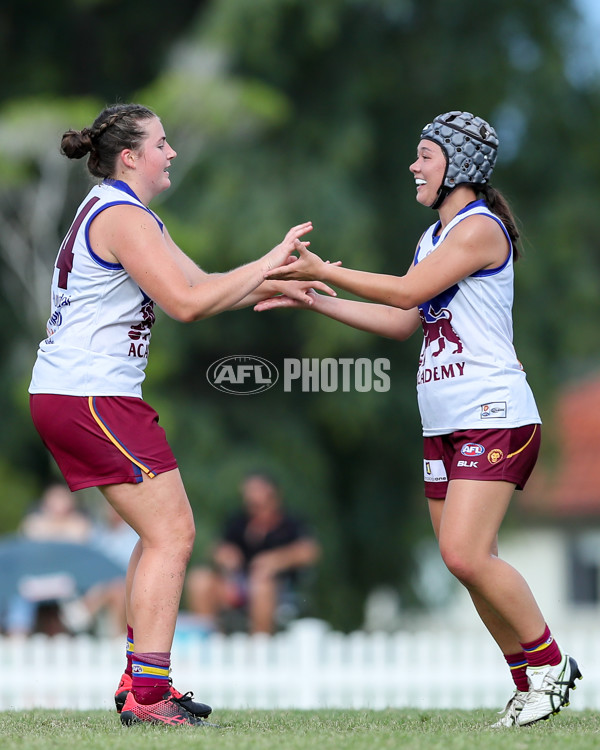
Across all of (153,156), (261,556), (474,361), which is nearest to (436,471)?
(474,361)

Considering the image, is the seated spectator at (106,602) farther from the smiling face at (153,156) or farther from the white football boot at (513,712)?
the smiling face at (153,156)

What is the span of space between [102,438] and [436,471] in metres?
1.39

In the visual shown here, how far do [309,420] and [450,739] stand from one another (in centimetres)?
1163

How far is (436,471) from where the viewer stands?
470cm

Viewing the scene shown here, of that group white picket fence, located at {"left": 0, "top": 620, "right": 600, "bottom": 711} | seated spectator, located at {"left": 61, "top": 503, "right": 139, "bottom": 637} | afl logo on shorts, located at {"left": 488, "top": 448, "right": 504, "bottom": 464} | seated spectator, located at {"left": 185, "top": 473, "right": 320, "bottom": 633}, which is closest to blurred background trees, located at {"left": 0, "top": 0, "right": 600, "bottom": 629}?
seated spectator, located at {"left": 61, "top": 503, "right": 139, "bottom": 637}

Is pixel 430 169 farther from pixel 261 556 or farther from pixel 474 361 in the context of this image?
pixel 261 556

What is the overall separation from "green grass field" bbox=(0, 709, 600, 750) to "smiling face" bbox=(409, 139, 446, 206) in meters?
2.12

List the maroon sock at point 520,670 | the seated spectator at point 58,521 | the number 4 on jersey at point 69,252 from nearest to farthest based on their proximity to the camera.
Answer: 1. the number 4 on jersey at point 69,252
2. the maroon sock at point 520,670
3. the seated spectator at point 58,521

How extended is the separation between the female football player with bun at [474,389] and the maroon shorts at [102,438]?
2.64 ft

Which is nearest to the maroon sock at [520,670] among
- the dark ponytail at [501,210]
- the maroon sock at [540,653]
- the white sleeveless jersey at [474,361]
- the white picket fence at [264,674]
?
the maroon sock at [540,653]

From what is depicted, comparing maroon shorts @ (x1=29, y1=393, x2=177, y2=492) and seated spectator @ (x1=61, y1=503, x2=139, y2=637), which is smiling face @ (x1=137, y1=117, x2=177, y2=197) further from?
seated spectator @ (x1=61, y1=503, x2=139, y2=637)

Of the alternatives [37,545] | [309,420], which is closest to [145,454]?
[37,545]

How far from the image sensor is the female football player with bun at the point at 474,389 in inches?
175

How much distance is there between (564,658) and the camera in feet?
15.0
